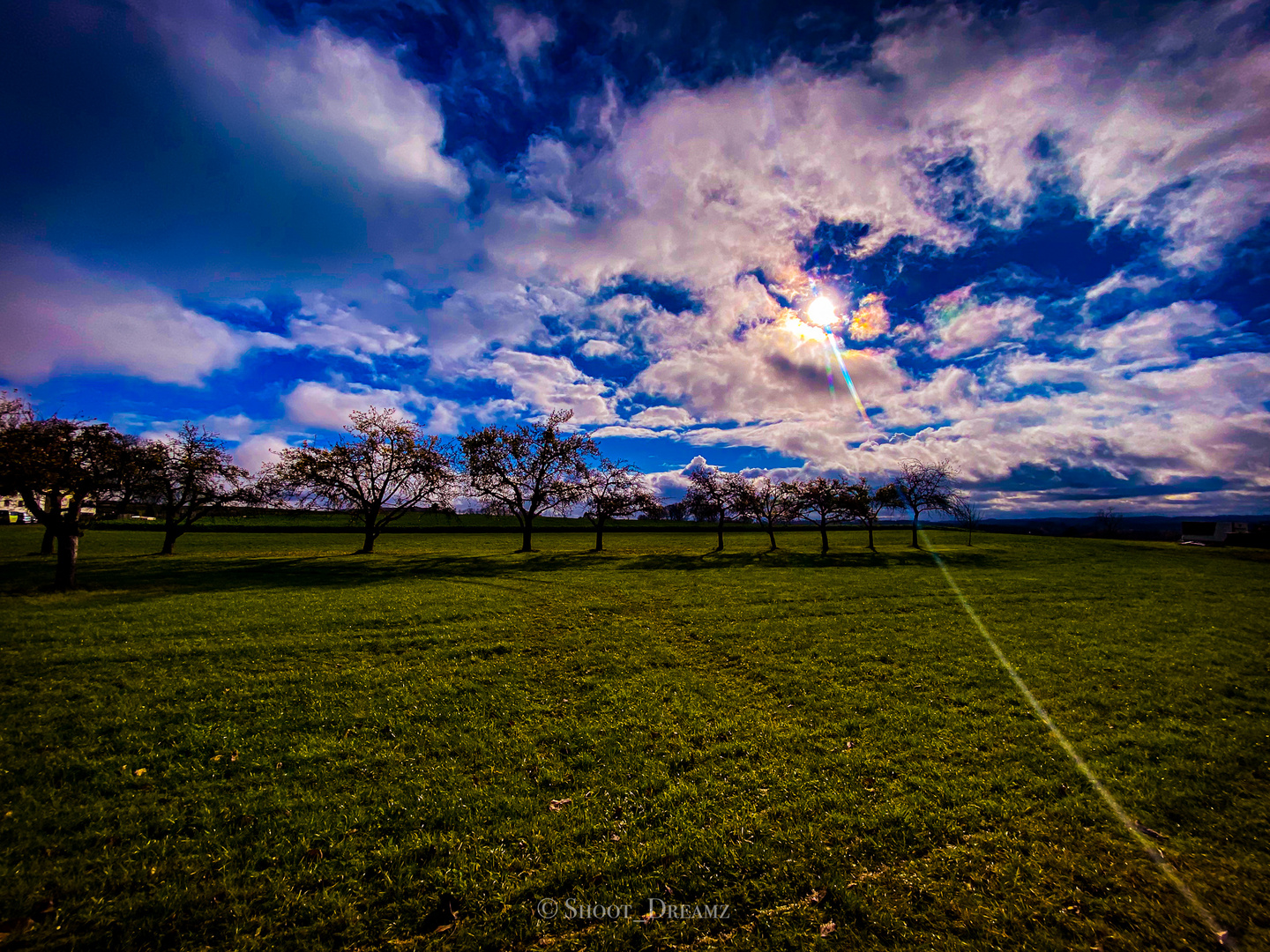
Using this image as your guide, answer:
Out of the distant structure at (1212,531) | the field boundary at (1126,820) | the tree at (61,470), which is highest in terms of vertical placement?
the tree at (61,470)

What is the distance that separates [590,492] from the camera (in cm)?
5434

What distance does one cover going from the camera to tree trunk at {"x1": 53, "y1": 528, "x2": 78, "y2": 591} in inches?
883

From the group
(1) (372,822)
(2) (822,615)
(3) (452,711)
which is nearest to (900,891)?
(1) (372,822)

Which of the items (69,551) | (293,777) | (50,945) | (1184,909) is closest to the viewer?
(50,945)

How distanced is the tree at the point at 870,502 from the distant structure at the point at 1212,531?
7422 cm

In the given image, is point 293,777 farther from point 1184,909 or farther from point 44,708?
point 1184,909

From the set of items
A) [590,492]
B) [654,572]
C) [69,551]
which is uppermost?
[590,492]

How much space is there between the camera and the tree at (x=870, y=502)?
5850 cm

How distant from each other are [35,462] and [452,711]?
2636cm

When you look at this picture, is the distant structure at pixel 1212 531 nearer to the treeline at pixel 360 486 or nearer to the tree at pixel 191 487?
the treeline at pixel 360 486

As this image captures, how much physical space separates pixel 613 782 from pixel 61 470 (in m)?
33.1

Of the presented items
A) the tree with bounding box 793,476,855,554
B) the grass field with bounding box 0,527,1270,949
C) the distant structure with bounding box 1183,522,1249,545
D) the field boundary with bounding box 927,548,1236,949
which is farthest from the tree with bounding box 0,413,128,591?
the distant structure with bounding box 1183,522,1249,545

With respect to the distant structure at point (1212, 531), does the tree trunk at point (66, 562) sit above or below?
above

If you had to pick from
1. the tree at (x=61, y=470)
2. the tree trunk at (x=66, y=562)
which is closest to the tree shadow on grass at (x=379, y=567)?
the tree trunk at (x=66, y=562)
